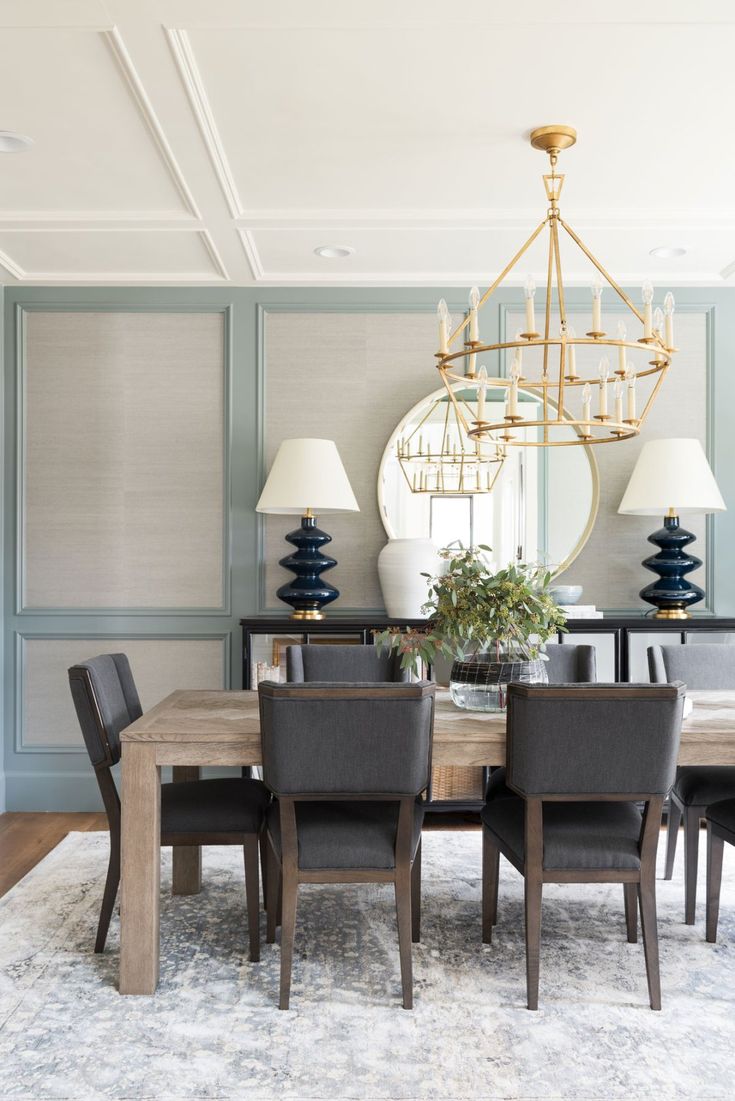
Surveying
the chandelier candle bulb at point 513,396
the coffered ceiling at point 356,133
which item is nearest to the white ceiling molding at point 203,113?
the coffered ceiling at point 356,133

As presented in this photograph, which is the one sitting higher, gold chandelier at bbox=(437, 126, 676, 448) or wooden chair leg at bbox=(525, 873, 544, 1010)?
gold chandelier at bbox=(437, 126, 676, 448)

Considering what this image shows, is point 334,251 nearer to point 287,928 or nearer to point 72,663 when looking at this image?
point 72,663

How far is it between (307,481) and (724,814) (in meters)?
2.17

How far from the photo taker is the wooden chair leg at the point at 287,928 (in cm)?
232

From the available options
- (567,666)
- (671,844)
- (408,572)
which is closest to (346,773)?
(567,666)

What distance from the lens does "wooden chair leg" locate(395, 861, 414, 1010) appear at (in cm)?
234

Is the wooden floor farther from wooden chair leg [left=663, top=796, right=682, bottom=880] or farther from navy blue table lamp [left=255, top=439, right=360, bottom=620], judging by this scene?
wooden chair leg [left=663, top=796, right=682, bottom=880]

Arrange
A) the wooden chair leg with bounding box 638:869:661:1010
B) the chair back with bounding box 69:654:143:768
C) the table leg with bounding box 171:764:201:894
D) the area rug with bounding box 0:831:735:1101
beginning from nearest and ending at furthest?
the area rug with bounding box 0:831:735:1101
the wooden chair leg with bounding box 638:869:661:1010
the chair back with bounding box 69:654:143:768
the table leg with bounding box 171:764:201:894

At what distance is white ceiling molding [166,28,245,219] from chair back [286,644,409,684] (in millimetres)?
1691

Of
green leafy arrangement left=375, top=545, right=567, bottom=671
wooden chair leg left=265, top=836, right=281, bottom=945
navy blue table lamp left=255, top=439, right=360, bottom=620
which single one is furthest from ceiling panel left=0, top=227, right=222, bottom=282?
wooden chair leg left=265, top=836, right=281, bottom=945

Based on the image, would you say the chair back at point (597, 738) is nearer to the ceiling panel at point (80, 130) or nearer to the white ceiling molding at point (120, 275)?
the ceiling panel at point (80, 130)

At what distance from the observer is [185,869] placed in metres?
3.14

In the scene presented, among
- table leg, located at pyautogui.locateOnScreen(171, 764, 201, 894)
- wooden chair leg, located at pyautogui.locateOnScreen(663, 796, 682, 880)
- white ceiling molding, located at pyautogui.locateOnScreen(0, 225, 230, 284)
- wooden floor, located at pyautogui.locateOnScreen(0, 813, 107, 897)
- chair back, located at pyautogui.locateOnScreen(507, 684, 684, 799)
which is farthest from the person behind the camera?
white ceiling molding, located at pyautogui.locateOnScreen(0, 225, 230, 284)

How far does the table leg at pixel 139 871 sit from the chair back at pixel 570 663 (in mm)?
1479
